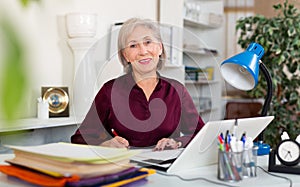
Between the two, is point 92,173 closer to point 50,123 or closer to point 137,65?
point 137,65

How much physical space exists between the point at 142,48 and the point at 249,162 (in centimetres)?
68

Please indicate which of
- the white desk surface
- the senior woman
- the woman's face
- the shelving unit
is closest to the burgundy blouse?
the senior woman

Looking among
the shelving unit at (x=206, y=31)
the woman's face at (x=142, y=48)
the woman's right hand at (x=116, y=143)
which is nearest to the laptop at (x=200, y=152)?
the woman's right hand at (x=116, y=143)

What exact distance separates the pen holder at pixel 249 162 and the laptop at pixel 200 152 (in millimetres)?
124

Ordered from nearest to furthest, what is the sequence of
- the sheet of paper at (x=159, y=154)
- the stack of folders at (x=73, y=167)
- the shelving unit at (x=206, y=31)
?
the stack of folders at (x=73, y=167) → the sheet of paper at (x=159, y=154) → the shelving unit at (x=206, y=31)

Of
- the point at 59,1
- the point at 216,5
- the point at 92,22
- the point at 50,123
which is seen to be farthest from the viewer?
the point at 216,5

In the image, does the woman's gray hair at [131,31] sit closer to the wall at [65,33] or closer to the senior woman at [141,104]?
the senior woman at [141,104]

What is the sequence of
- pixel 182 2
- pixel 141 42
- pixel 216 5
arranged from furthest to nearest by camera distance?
pixel 216 5, pixel 182 2, pixel 141 42

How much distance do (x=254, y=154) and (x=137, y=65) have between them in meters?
0.72

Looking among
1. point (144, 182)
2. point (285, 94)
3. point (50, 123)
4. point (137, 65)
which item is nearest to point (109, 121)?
point (137, 65)

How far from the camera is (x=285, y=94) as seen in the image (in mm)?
3863

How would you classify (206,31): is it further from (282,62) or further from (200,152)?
(200,152)

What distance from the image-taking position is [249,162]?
46.9 inches

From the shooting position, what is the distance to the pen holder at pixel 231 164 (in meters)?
1.16
